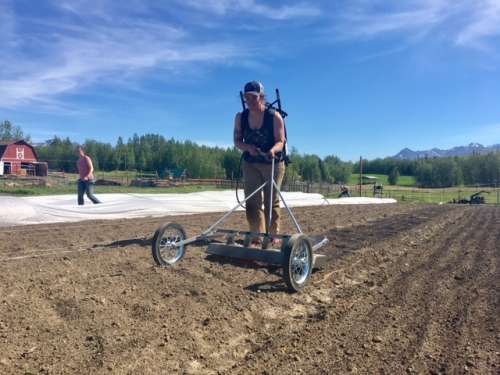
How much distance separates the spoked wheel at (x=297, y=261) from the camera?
160 inches

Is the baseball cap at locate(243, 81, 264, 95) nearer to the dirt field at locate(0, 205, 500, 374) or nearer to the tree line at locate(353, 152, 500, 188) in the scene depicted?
the dirt field at locate(0, 205, 500, 374)

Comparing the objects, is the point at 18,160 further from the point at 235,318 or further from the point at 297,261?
→ the point at 235,318

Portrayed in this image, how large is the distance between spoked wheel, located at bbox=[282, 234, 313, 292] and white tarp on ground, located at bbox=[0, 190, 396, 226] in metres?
8.27

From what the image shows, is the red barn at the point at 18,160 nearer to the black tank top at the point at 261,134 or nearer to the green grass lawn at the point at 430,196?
the green grass lawn at the point at 430,196

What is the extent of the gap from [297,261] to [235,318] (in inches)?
44.6

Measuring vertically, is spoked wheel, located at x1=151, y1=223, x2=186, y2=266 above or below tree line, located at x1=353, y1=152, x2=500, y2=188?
below

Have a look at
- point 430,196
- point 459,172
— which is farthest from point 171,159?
point 459,172

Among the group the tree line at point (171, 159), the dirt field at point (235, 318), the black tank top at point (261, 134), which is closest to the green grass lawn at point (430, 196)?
the tree line at point (171, 159)

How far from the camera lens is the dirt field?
9.08 ft

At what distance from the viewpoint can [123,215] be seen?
12.2 metres

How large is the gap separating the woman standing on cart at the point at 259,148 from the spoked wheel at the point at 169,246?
118 cm

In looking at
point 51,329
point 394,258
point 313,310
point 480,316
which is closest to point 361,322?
point 313,310

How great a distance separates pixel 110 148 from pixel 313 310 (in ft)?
306

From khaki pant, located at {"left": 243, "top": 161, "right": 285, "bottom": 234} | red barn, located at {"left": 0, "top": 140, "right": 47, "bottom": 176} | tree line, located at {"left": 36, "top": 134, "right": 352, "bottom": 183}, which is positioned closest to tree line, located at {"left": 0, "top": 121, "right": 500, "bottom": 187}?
tree line, located at {"left": 36, "top": 134, "right": 352, "bottom": 183}
